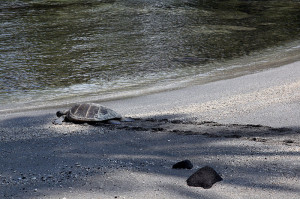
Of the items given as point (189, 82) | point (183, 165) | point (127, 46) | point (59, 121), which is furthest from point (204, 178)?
point (127, 46)

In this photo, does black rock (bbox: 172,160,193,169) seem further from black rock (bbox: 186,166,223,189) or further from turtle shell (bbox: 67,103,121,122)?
turtle shell (bbox: 67,103,121,122)

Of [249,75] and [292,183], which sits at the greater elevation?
[292,183]

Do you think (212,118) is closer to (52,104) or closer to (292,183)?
(292,183)

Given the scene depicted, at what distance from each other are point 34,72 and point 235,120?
724cm

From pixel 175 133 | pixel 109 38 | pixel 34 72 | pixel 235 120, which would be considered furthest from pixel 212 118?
pixel 109 38

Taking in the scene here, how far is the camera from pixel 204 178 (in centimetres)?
457

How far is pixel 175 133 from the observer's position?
21.6 feet

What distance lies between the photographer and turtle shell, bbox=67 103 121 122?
24.0 feet

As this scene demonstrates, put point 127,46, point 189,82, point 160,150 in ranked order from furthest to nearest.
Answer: point 127,46, point 189,82, point 160,150

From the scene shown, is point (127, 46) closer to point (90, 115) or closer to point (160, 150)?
point (90, 115)

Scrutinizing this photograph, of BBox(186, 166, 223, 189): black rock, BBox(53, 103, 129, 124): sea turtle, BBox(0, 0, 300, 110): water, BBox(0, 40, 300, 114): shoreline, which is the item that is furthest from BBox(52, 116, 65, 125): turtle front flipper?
BBox(186, 166, 223, 189): black rock

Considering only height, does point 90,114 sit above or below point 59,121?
above

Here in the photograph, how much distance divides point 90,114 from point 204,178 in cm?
323

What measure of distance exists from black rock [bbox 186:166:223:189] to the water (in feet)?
19.2
